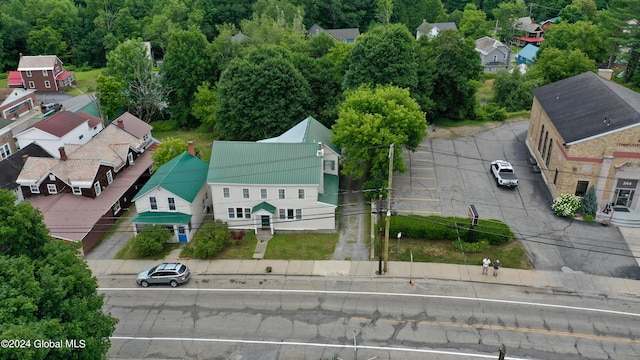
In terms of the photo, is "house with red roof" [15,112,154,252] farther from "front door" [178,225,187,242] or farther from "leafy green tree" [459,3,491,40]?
"leafy green tree" [459,3,491,40]

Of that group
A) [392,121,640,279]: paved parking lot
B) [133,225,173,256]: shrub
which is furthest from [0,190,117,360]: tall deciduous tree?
[392,121,640,279]: paved parking lot

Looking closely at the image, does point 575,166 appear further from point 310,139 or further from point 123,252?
point 123,252

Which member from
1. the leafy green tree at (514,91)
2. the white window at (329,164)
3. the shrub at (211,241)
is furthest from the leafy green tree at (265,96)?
the leafy green tree at (514,91)

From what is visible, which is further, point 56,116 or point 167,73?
point 167,73

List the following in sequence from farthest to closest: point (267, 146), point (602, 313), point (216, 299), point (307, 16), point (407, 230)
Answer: point (307, 16)
point (267, 146)
point (407, 230)
point (216, 299)
point (602, 313)

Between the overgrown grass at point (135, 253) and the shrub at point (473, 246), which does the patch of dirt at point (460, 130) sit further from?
the overgrown grass at point (135, 253)

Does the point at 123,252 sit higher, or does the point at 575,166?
the point at 575,166

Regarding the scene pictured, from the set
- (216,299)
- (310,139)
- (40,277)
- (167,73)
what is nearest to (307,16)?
(167,73)
